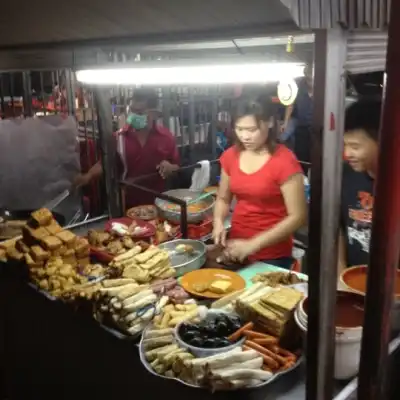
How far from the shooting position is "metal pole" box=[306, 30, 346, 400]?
3.79 ft

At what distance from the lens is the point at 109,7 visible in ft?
5.36

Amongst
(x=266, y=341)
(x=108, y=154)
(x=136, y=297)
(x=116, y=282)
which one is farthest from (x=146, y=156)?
(x=266, y=341)

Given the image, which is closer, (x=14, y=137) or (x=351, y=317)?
(x=351, y=317)

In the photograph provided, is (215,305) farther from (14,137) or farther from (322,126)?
(14,137)

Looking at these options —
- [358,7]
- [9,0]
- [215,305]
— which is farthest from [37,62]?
[358,7]

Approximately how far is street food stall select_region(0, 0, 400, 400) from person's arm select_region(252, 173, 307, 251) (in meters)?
0.18

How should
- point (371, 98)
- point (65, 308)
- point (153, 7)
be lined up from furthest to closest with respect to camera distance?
point (65, 308), point (371, 98), point (153, 7)

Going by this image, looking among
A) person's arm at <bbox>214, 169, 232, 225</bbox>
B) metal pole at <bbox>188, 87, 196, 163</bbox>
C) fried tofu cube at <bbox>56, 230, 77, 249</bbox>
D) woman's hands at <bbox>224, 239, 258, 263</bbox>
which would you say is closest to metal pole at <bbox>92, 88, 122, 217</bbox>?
person's arm at <bbox>214, 169, 232, 225</bbox>

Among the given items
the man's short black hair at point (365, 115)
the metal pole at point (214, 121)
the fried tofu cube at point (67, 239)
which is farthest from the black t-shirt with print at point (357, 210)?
the metal pole at point (214, 121)

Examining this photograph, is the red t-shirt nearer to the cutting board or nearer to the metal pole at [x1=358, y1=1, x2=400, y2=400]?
the cutting board

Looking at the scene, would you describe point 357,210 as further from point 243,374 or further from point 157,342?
point 157,342

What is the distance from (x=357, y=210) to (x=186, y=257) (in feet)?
3.39

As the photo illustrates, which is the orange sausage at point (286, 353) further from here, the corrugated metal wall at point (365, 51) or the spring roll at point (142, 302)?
the corrugated metal wall at point (365, 51)

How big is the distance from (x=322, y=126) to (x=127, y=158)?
339cm
